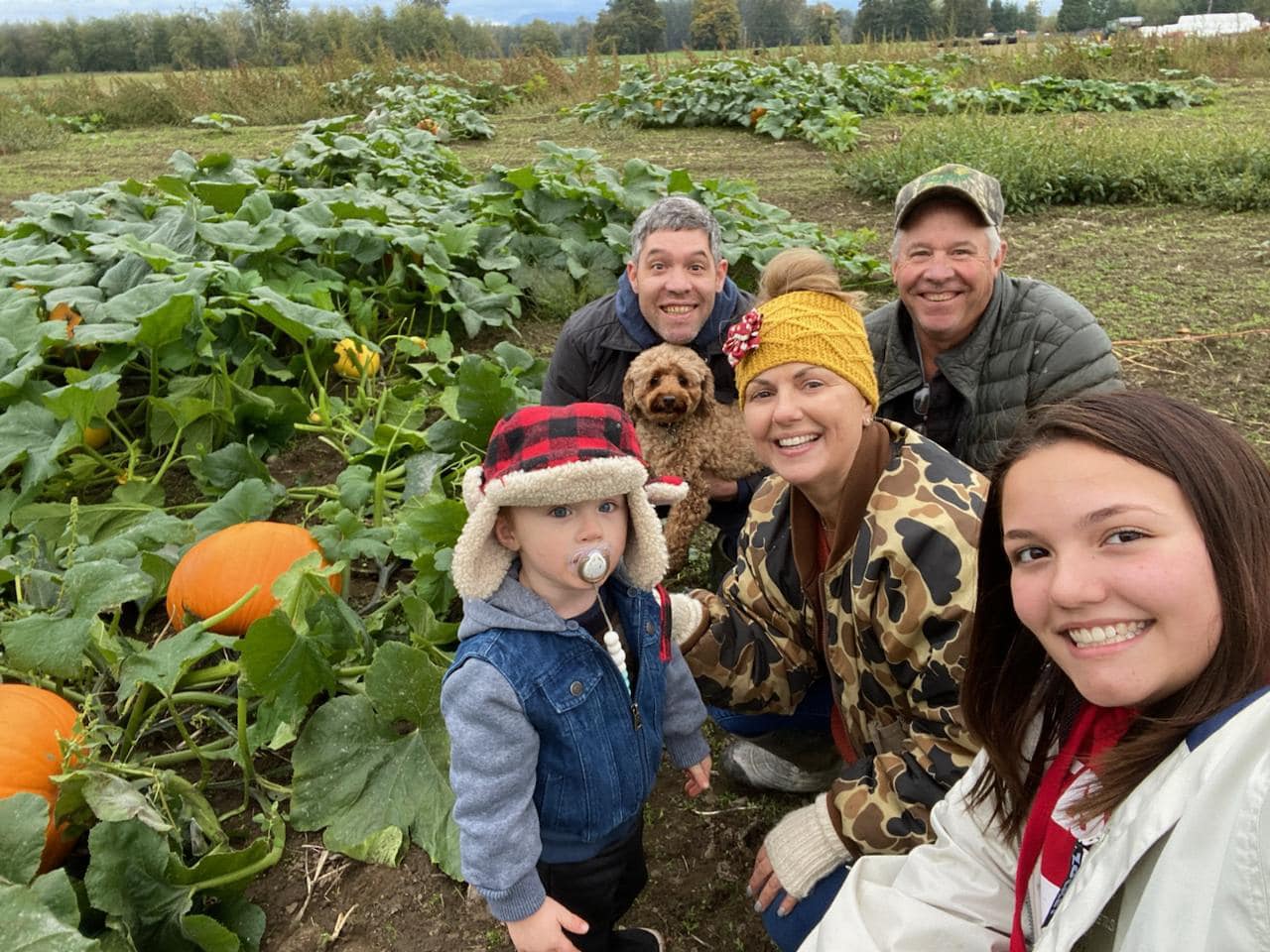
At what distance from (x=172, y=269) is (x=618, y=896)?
2.97 meters

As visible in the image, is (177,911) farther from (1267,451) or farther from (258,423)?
(1267,451)

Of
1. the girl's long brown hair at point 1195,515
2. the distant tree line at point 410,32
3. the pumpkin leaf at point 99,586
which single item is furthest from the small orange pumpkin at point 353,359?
the distant tree line at point 410,32

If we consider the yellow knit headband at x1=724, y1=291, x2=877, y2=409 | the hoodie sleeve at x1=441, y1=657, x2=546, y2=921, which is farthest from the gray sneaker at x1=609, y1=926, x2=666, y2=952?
the yellow knit headband at x1=724, y1=291, x2=877, y2=409

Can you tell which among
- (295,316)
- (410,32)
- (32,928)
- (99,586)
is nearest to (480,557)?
(32,928)

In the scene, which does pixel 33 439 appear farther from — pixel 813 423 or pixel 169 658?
pixel 813 423

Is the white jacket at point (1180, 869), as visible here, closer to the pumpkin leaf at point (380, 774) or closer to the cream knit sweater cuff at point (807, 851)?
the cream knit sweater cuff at point (807, 851)

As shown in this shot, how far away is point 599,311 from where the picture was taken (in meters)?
3.39

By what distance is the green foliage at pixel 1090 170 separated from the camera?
747cm

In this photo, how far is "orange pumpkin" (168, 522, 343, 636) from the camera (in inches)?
106

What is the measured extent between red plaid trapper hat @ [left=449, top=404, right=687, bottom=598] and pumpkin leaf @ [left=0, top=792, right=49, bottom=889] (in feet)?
3.12

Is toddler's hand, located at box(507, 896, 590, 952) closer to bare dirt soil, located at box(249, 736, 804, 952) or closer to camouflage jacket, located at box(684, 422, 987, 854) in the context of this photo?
bare dirt soil, located at box(249, 736, 804, 952)

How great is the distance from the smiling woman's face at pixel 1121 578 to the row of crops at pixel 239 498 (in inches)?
57.3

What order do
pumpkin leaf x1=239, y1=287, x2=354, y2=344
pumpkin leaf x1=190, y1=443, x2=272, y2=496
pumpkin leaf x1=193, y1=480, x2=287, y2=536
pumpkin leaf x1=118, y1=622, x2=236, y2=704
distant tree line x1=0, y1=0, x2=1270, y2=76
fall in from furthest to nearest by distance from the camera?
distant tree line x1=0, y1=0, x2=1270, y2=76 < pumpkin leaf x1=239, y1=287, x2=354, y2=344 < pumpkin leaf x1=190, y1=443, x2=272, y2=496 < pumpkin leaf x1=193, y1=480, x2=287, y2=536 < pumpkin leaf x1=118, y1=622, x2=236, y2=704

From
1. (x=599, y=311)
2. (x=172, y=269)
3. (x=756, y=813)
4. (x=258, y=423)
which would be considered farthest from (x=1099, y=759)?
(x=172, y=269)
